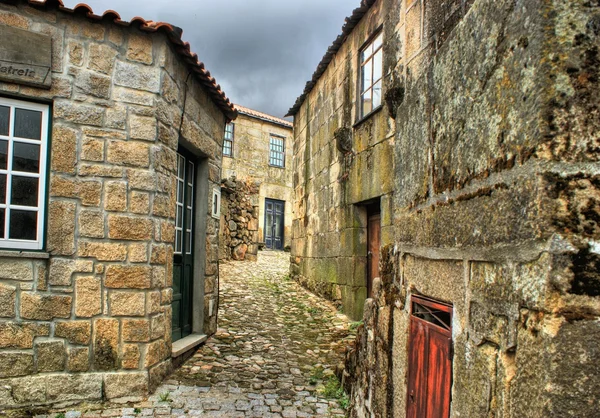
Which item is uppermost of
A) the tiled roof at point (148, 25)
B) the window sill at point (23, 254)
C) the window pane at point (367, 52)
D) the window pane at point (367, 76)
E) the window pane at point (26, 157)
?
the window pane at point (367, 52)

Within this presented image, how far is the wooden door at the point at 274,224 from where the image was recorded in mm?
21594

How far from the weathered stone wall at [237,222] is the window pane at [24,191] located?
927 cm

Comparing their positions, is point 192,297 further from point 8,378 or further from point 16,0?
point 16,0

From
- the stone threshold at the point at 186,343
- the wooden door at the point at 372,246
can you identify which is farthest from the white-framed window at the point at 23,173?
the wooden door at the point at 372,246

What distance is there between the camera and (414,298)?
6.27 feet

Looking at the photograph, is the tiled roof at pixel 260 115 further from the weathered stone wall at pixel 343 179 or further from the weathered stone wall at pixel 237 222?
the weathered stone wall at pixel 343 179

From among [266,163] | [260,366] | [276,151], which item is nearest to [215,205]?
[260,366]

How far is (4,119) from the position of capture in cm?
402

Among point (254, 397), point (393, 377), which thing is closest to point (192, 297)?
point (254, 397)

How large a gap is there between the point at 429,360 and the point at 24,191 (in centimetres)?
390

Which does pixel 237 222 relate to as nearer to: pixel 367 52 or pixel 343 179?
pixel 343 179

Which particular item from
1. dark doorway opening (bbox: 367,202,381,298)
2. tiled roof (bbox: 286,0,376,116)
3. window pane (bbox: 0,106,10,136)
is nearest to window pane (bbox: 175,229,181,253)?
window pane (bbox: 0,106,10,136)

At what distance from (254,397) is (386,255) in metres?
2.54

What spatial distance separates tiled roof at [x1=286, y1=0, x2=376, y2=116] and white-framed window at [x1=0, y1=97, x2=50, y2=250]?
5.05 m
